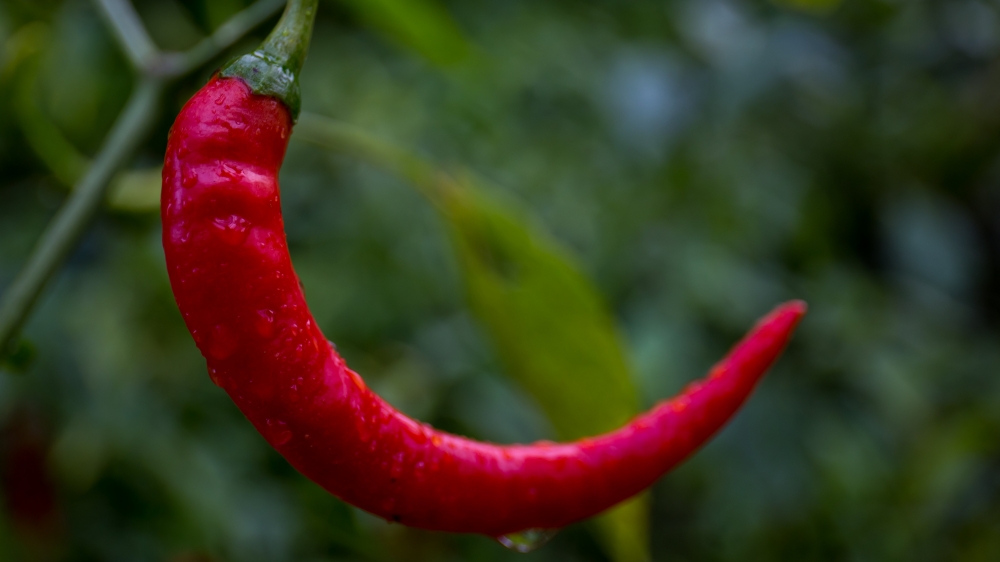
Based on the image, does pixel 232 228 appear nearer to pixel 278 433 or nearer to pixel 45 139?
pixel 278 433

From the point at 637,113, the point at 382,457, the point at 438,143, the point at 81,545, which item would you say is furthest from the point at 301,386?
the point at 438,143

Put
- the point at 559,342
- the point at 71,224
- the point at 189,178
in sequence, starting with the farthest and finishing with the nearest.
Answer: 1. the point at 559,342
2. the point at 71,224
3. the point at 189,178

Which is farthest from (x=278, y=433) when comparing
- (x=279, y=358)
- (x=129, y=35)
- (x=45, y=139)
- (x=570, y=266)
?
(x=45, y=139)

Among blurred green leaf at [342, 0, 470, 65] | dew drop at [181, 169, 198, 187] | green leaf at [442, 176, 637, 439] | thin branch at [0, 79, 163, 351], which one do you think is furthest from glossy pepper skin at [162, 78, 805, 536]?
blurred green leaf at [342, 0, 470, 65]

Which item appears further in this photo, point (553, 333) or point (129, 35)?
point (553, 333)

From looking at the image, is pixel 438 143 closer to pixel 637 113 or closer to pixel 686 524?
pixel 637 113

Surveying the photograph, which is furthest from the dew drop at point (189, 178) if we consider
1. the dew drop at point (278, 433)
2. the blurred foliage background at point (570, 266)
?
the blurred foliage background at point (570, 266)
